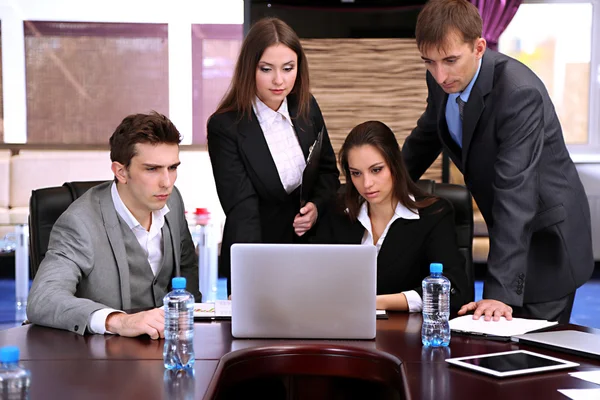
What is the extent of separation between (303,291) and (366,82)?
4.45 meters

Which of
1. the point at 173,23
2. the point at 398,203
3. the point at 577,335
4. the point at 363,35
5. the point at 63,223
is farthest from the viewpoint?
the point at 173,23

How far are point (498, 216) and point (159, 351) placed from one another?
3.15ft

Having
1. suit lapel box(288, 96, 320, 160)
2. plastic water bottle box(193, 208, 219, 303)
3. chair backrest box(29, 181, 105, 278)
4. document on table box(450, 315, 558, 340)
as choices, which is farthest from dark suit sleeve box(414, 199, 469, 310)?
plastic water bottle box(193, 208, 219, 303)

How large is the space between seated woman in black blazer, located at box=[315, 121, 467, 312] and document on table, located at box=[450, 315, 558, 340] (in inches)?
12.2

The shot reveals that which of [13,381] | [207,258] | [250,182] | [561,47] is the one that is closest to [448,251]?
[250,182]

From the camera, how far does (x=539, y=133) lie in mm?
2049

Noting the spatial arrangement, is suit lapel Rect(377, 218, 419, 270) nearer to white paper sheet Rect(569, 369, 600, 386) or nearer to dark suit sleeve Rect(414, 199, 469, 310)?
dark suit sleeve Rect(414, 199, 469, 310)

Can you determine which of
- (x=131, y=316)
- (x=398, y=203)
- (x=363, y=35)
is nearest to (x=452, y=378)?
(x=131, y=316)

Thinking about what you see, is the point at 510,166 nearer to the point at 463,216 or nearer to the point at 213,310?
the point at 463,216

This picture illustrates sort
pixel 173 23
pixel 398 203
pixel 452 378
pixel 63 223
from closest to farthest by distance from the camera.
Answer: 1. pixel 452 378
2. pixel 63 223
3. pixel 398 203
4. pixel 173 23

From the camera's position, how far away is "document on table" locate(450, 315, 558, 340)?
1.78 m

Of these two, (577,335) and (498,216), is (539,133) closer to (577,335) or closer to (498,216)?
(498,216)

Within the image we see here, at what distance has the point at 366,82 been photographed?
597 cm

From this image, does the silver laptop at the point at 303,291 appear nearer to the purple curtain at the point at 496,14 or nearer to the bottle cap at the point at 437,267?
the bottle cap at the point at 437,267
